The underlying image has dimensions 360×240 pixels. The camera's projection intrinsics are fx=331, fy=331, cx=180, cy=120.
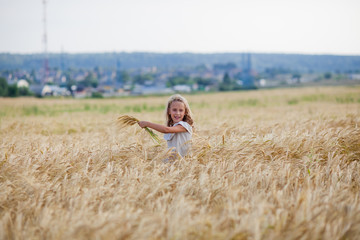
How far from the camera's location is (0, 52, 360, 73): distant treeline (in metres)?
147

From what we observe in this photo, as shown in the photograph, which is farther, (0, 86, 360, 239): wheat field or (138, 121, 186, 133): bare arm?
(138, 121, 186, 133): bare arm

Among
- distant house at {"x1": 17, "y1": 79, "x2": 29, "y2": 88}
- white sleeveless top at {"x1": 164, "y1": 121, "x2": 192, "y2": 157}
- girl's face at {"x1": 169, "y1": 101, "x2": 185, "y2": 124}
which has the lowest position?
distant house at {"x1": 17, "y1": 79, "x2": 29, "y2": 88}

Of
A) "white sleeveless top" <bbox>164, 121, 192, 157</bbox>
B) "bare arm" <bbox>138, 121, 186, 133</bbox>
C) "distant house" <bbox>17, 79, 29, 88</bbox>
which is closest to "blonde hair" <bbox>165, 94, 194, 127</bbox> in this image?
"white sleeveless top" <bbox>164, 121, 192, 157</bbox>

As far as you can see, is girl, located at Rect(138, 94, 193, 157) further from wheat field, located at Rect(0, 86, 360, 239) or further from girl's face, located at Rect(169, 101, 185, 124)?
wheat field, located at Rect(0, 86, 360, 239)

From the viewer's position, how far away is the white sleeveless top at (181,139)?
477 centimetres

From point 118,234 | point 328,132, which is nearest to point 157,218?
point 118,234

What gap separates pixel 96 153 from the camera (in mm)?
4621

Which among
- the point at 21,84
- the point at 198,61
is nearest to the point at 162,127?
the point at 21,84

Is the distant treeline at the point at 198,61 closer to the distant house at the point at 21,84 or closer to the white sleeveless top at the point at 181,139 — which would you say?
the distant house at the point at 21,84

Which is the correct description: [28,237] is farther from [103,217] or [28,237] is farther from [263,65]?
[263,65]

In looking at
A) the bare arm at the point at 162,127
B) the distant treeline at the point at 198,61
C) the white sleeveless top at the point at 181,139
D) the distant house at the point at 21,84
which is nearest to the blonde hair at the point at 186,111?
the white sleeveless top at the point at 181,139

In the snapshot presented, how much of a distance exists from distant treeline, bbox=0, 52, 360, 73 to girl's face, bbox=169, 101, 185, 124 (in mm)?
136274

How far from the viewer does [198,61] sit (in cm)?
17475

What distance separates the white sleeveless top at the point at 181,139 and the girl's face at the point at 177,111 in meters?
0.18
